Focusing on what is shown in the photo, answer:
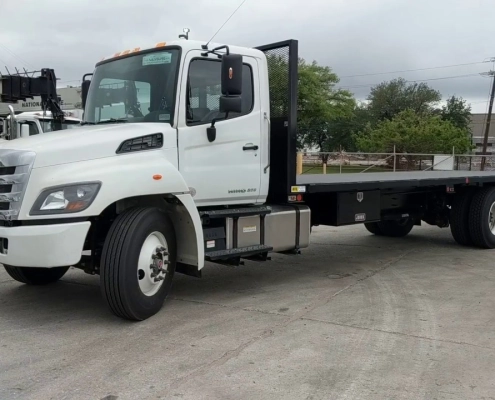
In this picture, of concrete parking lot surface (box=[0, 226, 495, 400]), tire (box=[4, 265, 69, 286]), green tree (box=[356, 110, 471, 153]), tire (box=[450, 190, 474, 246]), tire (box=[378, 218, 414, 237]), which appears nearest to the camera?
concrete parking lot surface (box=[0, 226, 495, 400])

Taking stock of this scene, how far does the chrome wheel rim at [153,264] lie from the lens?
17.4ft

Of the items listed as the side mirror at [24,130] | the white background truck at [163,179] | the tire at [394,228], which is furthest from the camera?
the side mirror at [24,130]

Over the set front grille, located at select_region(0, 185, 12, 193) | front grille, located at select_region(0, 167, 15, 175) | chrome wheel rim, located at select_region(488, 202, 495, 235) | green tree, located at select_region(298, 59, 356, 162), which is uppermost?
green tree, located at select_region(298, 59, 356, 162)

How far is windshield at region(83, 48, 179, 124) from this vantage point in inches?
226

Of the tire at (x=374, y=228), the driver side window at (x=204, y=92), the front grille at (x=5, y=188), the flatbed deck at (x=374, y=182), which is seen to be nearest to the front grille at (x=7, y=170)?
the front grille at (x=5, y=188)

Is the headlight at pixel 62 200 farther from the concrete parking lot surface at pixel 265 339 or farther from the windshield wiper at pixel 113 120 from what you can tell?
the windshield wiper at pixel 113 120

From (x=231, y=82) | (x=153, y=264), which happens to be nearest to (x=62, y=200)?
(x=153, y=264)

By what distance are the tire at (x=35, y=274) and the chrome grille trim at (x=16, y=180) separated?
1.76m

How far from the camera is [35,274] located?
6.71 m

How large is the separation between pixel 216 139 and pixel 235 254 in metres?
1.29

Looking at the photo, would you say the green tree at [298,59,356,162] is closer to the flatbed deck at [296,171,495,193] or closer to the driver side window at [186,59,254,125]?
the flatbed deck at [296,171,495,193]

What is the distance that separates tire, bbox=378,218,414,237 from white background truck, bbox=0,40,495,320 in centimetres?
369

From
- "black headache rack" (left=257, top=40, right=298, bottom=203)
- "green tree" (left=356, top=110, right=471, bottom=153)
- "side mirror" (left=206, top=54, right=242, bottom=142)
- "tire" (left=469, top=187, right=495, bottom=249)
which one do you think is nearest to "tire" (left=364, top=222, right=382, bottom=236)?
"tire" (left=469, top=187, right=495, bottom=249)

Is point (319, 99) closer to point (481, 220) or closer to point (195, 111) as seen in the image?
point (481, 220)
